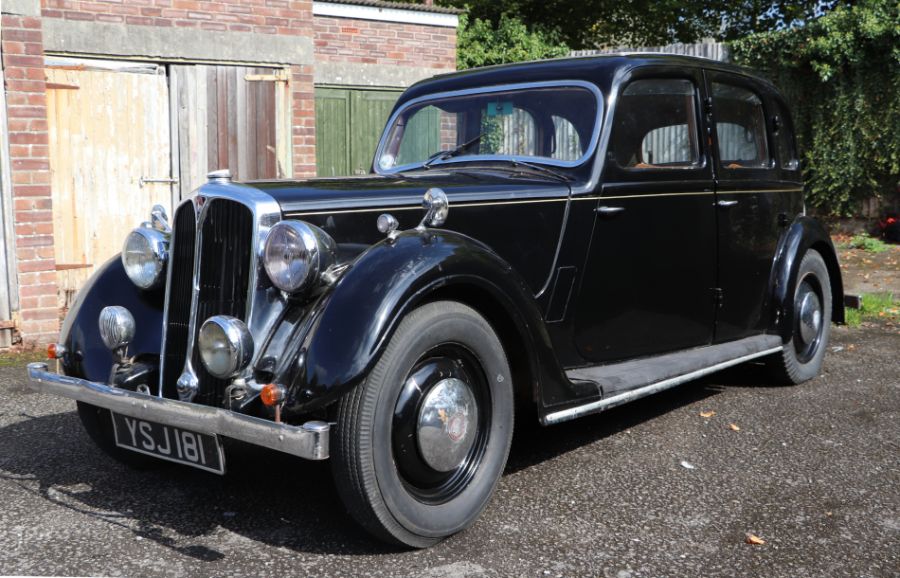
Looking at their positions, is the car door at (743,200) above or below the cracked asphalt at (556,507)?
above

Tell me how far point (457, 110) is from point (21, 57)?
142 inches

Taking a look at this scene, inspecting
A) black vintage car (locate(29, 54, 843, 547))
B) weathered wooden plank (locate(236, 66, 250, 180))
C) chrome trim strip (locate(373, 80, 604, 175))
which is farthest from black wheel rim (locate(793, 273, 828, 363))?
weathered wooden plank (locate(236, 66, 250, 180))

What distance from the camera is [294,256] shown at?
2936 mm

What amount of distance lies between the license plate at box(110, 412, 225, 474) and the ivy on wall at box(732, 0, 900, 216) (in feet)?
35.0

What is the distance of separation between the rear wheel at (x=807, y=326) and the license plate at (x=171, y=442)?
3.43 m

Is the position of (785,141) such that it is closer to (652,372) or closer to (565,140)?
(565,140)

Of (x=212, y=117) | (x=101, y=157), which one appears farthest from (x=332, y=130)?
(x=101, y=157)

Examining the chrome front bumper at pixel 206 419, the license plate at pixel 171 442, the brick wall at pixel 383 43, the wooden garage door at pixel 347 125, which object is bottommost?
the license plate at pixel 171 442

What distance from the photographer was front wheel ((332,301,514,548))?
2842 mm

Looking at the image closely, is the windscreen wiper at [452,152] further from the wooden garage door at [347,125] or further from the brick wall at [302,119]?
the wooden garage door at [347,125]

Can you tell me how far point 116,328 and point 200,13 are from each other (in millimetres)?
5032

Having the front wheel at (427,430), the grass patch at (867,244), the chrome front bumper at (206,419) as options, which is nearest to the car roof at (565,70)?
the front wheel at (427,430)

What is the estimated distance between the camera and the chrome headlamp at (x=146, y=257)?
3.50 m

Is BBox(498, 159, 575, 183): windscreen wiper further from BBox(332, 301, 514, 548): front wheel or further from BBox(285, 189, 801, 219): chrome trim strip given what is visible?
BBox(332, 301, 514, 548): front wheel
